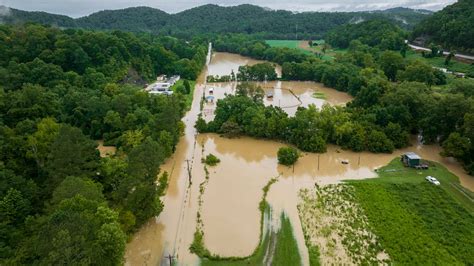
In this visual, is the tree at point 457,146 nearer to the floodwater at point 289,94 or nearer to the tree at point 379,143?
the tree at point 379,143

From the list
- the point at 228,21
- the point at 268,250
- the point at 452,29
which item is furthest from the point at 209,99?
the point at 228,21

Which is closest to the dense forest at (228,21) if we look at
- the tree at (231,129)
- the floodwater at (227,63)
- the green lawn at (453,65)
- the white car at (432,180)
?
the floodwater at (227,63)

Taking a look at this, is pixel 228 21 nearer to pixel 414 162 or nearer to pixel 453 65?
pixel 453 65

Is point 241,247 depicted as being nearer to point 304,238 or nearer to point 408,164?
point 304,238

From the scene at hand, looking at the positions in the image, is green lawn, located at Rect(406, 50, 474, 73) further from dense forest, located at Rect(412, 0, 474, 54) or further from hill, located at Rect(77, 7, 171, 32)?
hill, located at Rect(77, 7, 171, 32)

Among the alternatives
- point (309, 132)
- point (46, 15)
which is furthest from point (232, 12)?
point (309, 132)

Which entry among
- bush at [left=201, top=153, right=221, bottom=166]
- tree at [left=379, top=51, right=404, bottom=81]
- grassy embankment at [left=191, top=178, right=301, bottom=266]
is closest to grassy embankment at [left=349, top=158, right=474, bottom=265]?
grassy embankment at [left=191, top=178, right=301, bottom=266]
